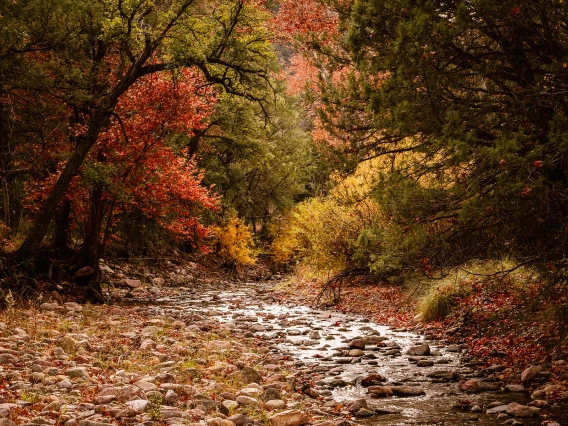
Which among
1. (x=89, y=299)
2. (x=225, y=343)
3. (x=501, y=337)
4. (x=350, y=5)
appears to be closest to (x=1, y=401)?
(x=225, y=343)

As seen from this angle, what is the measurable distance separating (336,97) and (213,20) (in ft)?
20.6

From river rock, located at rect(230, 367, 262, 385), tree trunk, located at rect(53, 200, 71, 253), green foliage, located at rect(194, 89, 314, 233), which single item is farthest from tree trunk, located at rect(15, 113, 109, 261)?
green foliage, located at rect(194, 89, 314, 233)

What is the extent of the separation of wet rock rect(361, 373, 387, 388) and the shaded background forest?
1.54m

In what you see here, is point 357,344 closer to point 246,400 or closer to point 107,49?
point 246,400

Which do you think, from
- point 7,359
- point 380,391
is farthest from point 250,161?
point 7,359

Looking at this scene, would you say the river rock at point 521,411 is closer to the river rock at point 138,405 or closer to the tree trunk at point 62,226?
the river rock at point 138,405

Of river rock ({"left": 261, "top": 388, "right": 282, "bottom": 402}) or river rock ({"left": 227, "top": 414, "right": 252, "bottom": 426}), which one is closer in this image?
river rock ({"left": 227, "top": 414, "right": 252, "bottom": 426})

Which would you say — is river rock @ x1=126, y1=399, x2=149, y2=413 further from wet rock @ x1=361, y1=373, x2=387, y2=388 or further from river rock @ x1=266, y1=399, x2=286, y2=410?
wet rock @ x1=361, y1=373, x2=387, y2=388

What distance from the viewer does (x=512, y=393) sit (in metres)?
6.44

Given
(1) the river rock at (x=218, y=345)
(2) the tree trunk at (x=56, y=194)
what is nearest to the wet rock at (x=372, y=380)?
(1) the river rock at (x=218, y=345)

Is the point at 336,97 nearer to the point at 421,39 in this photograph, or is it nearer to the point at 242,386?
the point at 421,39

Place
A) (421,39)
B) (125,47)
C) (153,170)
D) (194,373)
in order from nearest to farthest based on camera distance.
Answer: (421,39), (194,373), (125,47), (153,170)

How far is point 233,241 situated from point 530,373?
745 inches

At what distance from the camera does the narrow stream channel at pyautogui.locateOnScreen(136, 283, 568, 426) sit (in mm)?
5977
